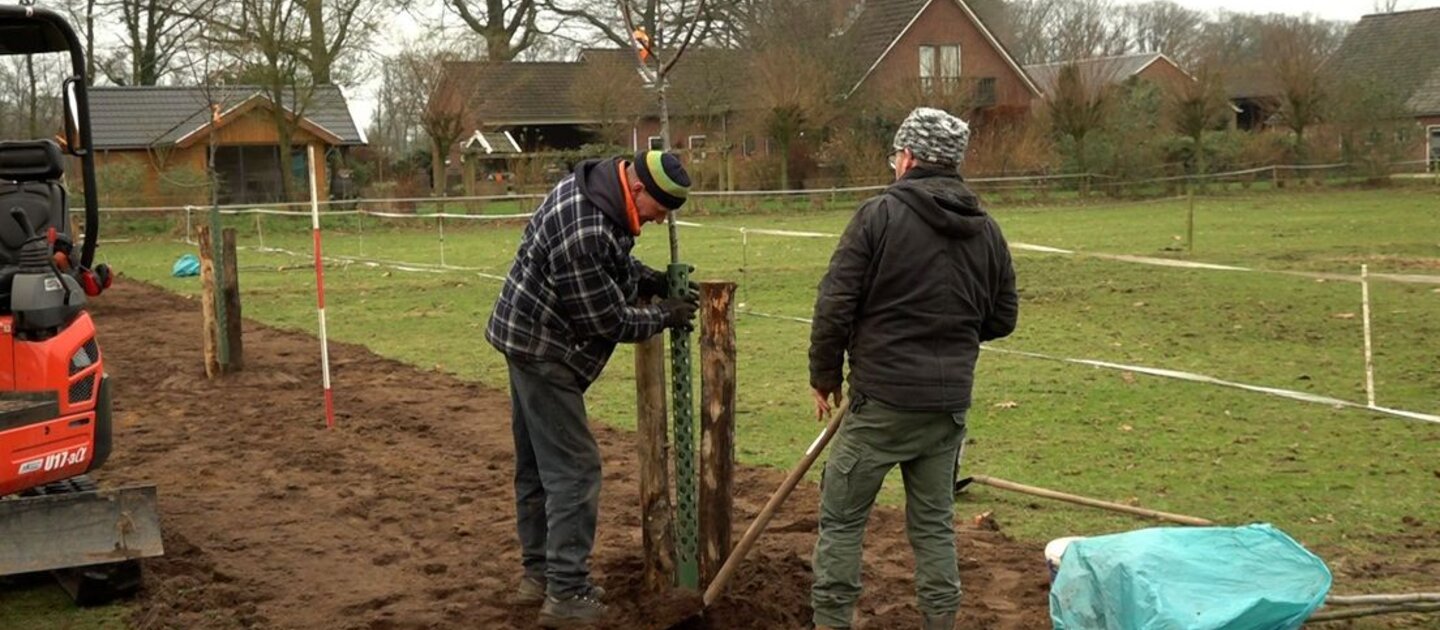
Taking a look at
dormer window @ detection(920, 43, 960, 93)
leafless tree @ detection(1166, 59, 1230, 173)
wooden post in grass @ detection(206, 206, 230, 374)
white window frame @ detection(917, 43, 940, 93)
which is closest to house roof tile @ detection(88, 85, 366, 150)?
white window frame @ detection(917, 43, 940, 93)

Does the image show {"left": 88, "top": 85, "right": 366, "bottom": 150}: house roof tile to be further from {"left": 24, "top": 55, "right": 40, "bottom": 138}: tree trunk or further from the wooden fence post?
the wooden fence post

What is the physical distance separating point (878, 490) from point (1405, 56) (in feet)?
191

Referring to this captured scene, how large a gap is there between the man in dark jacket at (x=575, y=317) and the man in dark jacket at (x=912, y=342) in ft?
2.38

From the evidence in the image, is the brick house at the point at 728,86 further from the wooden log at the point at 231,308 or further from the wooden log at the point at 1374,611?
the wooden log at the point at 1374,611

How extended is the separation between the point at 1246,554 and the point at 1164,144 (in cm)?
4163

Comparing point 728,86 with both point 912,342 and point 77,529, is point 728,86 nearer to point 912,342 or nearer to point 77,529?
point 77,529

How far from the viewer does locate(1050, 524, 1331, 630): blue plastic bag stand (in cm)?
448

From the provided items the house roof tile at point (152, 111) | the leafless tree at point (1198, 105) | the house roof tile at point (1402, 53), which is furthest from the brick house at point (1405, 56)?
the house roof tile at point (152, 111)

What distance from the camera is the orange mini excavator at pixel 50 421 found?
19.5 ft

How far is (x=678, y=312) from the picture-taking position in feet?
17.8

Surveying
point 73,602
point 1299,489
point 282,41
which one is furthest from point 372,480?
point 282,41

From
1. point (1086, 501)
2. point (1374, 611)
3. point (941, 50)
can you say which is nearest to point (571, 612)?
point (1086, 501)

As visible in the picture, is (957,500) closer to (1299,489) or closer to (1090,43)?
(1299,489)

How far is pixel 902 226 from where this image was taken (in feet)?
16.0
